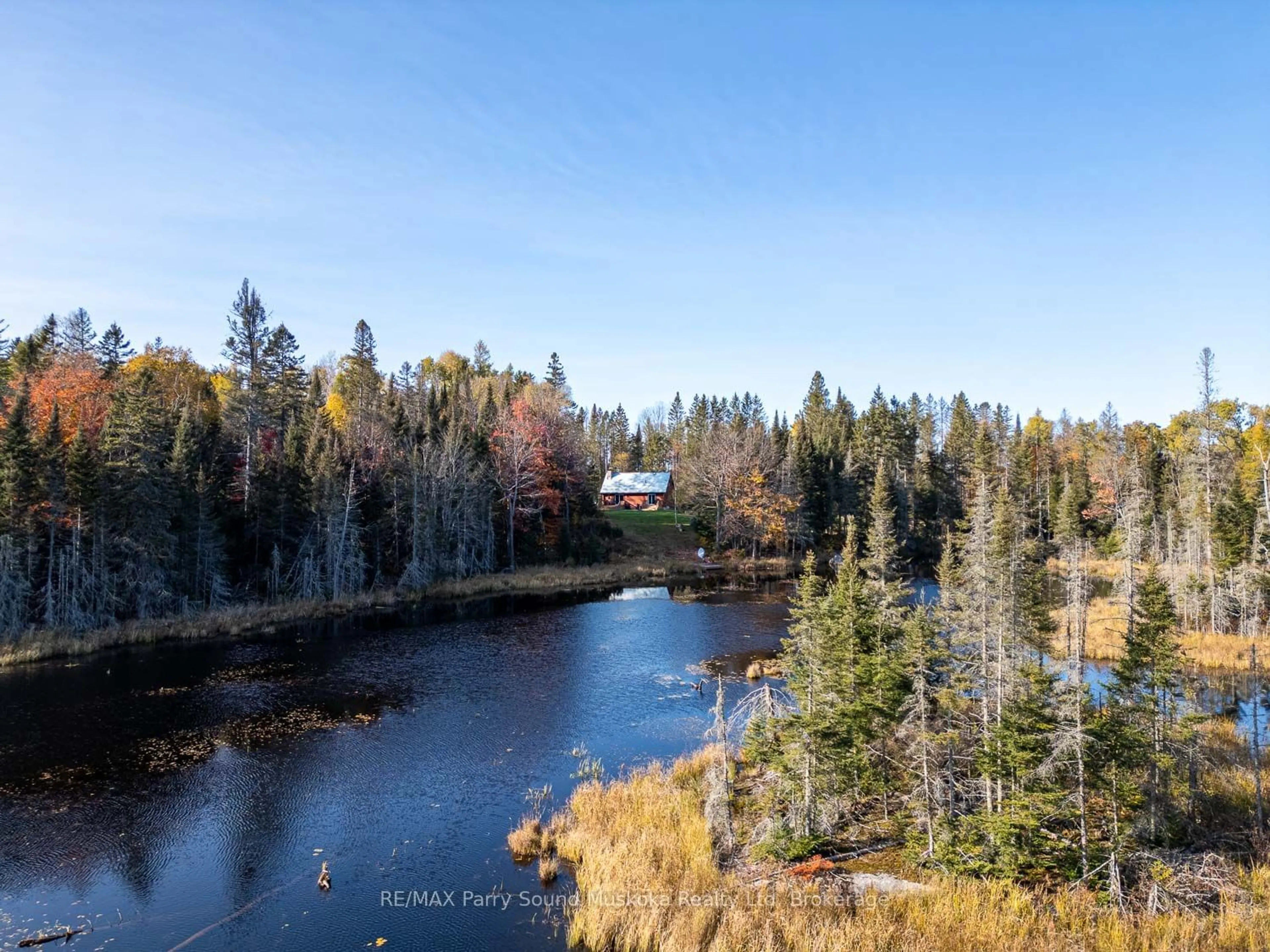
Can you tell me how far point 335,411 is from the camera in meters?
88.9

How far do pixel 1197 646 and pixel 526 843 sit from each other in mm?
37908

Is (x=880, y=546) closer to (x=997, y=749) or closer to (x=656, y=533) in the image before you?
(x=997, y=749)

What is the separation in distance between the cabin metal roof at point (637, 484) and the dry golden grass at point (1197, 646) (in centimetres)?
6759

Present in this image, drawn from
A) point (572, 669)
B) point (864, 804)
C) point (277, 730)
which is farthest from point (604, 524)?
point (864, 804)

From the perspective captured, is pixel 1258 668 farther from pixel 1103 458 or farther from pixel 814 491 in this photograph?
pixel 1103 458

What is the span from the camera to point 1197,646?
37969 mm

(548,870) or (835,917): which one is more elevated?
(835,917)

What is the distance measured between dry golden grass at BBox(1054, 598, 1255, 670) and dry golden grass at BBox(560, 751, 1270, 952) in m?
21.9

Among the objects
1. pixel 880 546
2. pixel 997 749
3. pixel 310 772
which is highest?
pixel 880 546

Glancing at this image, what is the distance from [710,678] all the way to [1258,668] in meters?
27.5

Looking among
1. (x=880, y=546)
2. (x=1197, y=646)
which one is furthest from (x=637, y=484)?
(x=880, y=546)

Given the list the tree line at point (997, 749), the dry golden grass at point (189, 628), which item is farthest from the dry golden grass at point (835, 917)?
the dry golden grass at point (189, 628)

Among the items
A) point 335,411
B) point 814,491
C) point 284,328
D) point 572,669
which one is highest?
point 284,328

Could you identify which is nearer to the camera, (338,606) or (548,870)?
(548,870)
